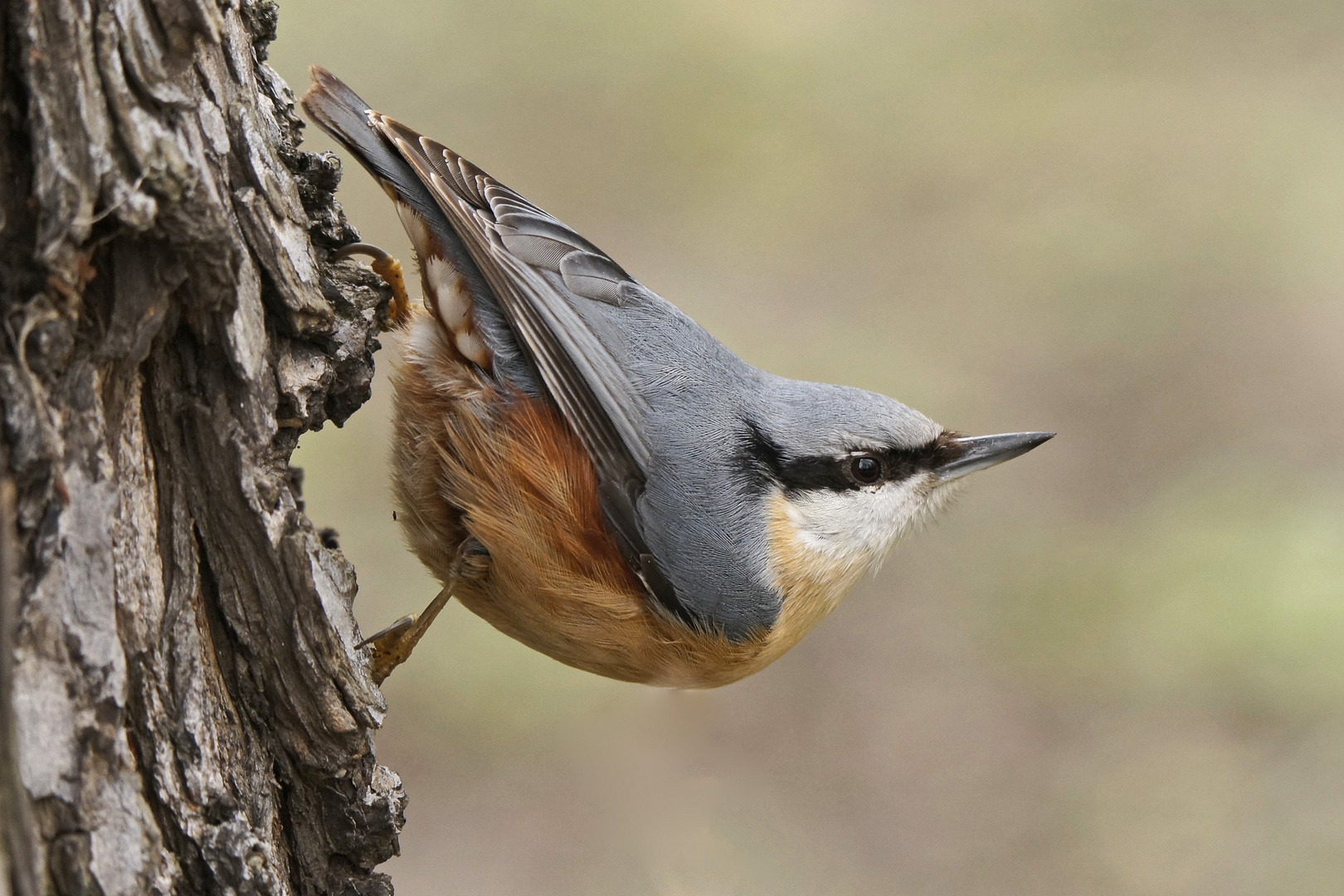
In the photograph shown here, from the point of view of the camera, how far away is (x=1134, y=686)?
496cm

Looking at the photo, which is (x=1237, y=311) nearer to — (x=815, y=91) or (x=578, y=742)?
(x=815, y=91)

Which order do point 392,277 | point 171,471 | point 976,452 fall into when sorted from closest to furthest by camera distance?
point 171,471, point 392,277, point 976,452

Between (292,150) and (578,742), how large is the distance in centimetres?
247

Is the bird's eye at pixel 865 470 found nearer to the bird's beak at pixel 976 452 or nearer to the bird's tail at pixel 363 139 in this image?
the bird's beak at pixel 976 452

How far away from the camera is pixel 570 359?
278 cm

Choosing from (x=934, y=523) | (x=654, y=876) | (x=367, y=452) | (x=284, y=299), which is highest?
(x=367, y=452)

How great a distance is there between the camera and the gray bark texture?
1.58 m

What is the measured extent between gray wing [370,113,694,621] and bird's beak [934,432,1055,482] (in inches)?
37.8

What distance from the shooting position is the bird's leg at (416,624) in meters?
2.84

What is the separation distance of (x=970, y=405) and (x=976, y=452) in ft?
9.52

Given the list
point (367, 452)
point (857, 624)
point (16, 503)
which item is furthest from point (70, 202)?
point (857, 624)

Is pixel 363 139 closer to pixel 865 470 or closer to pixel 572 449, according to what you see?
pixel 572 449

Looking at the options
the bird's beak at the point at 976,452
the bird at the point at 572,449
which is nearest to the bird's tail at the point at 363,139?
the bird at the point at 572,449

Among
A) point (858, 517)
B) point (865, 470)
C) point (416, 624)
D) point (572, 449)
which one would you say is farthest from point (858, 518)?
point (416, 624)
